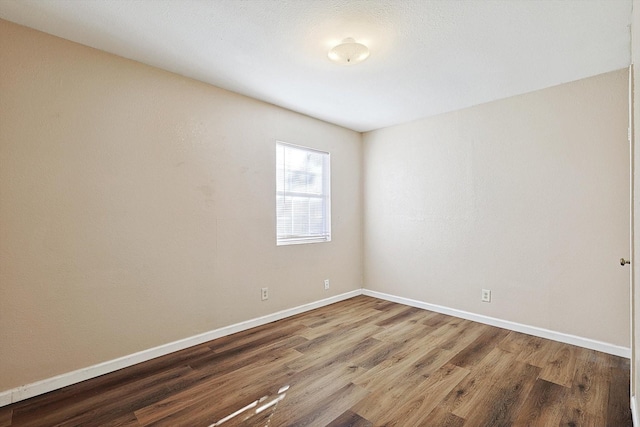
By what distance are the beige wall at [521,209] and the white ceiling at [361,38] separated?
383mm

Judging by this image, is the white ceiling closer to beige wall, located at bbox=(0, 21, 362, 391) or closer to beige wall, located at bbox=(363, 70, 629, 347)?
beige wall, located at bbox=(0, 21, 362, 391)

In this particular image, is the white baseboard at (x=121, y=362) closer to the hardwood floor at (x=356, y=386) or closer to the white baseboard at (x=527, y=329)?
the hardwood floor at (x=356, y=386)

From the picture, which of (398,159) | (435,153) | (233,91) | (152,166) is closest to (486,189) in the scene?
(435,153)

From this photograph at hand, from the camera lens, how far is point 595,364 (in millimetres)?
2373

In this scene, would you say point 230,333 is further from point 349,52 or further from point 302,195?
point 349,52

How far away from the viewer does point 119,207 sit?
2363mm

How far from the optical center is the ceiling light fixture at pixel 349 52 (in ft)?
6.97

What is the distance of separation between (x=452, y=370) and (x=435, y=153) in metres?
2.44

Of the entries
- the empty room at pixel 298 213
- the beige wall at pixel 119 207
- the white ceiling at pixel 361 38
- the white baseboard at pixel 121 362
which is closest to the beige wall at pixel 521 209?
the empty room at pixel 298 213

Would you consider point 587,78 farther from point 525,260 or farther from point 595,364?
point 595,364

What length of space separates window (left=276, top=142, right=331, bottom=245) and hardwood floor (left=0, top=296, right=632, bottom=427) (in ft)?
4.10

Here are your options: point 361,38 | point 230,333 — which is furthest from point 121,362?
point 361,38

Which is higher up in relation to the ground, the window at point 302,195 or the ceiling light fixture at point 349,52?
the ceiling light fixture at point 349,52

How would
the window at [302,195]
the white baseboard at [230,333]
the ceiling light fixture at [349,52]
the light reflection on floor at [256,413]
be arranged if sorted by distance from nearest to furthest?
the light reflection on floor at [256,413], the white baseboard at [230,333], the ceiling light fixture at [349,52], the window at [302,195]
